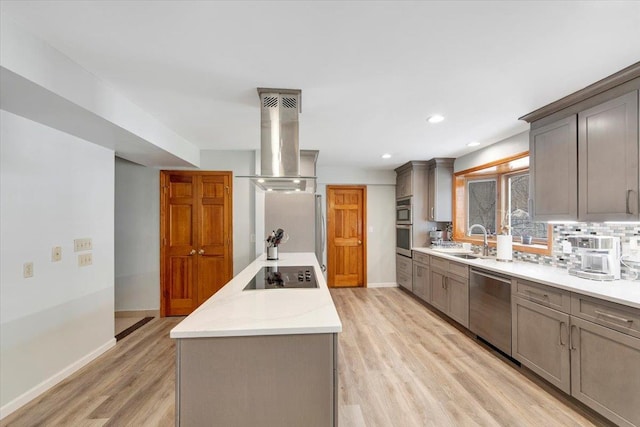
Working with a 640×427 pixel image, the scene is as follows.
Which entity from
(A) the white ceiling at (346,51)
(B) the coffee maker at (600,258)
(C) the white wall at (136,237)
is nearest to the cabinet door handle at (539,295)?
(B) the coffee maker at (600,258)

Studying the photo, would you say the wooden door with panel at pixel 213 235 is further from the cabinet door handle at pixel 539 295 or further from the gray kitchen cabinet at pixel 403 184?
the cabinet door handle at pixel 539 295

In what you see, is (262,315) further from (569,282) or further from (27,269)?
(569,282)

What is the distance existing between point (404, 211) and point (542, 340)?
311 centimetres

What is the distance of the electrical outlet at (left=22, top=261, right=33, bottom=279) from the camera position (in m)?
2.15

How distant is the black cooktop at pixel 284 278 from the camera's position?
211 cm

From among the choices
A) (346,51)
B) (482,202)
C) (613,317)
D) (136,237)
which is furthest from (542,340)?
(136,237)

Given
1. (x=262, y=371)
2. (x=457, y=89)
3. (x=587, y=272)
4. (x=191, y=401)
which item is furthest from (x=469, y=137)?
(x=191, y=401)

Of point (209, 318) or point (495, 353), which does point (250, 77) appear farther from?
point (495, 353)

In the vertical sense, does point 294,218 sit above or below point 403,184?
below

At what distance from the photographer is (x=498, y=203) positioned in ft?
13.0

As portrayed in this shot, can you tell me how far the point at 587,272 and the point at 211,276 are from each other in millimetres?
4052

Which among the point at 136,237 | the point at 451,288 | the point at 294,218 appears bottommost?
the point at 451,288

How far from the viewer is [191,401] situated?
4.34 feet

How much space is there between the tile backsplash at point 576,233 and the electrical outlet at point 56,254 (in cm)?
456
